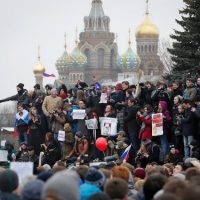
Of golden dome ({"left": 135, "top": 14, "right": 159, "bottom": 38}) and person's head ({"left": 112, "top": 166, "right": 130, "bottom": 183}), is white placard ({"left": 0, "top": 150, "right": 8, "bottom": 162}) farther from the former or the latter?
golden dome ({"left": 135, "top": 14, "right": 159, "bottom": 38})

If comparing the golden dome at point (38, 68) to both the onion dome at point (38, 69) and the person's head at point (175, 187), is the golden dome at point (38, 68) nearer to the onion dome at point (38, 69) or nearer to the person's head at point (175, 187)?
the onion dome at point (38, 69)

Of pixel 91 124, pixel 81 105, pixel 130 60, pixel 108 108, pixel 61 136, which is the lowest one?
pixel 61 136

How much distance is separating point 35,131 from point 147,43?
13631 cm

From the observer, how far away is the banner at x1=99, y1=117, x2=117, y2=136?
24188 mm

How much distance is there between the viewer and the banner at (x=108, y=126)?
2419 centimetres

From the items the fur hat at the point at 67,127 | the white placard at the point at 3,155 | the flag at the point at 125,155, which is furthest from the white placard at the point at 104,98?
the flag at the point at 125,155

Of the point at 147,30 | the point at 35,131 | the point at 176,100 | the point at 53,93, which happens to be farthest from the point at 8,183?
the point at 147,30

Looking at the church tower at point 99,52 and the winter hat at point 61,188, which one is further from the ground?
the church tower at point 99,52

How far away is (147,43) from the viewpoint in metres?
162

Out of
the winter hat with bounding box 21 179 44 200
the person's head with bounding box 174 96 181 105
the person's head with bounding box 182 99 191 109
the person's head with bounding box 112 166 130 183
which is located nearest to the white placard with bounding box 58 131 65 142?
the person's head with bounding box 174 96 181 105

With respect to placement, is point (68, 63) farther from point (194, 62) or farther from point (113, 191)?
point (113, 191)

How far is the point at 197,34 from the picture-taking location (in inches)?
1204

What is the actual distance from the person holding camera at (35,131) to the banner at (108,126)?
2.31 meters

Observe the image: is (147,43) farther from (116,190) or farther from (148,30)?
(116,190)
